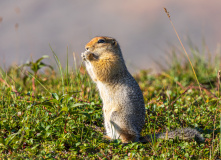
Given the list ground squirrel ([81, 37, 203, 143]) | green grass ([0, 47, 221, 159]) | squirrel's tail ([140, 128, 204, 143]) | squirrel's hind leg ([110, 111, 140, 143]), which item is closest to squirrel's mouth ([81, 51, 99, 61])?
ground squirrel ([81, 37, 203, 143])

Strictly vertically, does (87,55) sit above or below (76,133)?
above

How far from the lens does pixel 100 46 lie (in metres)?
4.88

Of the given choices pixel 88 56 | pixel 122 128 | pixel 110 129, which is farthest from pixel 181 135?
pixel 88 56

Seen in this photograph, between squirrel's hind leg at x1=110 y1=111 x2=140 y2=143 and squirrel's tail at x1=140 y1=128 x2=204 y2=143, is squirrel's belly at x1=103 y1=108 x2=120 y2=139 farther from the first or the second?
squirrel's tail at x1=140 y1=128 x2=204 y2=143

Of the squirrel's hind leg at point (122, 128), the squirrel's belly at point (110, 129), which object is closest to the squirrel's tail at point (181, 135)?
the squirrel's hind leg at point (122, 128)

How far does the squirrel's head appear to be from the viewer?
4863 mm

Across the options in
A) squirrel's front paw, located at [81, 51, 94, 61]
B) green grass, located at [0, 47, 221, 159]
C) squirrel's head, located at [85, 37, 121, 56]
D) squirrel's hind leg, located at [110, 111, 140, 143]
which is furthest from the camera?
squirrel's head, located at [85, 37, 121, 56]

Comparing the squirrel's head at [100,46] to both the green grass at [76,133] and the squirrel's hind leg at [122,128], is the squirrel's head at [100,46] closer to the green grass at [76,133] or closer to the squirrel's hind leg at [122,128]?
the green grass at [76,133]

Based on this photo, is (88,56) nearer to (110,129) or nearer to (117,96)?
(117,96)

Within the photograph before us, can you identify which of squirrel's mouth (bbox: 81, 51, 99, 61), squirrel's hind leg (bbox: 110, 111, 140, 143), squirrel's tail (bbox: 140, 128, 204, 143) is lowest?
squirrel's tail (bbox: 140, 128, 204, 143)

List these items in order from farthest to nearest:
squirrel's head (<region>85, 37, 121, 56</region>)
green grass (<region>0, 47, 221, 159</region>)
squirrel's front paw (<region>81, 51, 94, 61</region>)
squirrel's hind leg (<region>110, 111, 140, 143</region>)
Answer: squirrel's head (<region>85, 37, 121, 56</region>), squirrel's front paw (<region>81, 51, 94, 61</region>), squirrel's hind leg (<region>110, 111, 140, 143</region>), green grass (<region>0, 47, 221, 159</region>)

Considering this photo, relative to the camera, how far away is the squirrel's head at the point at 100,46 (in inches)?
191

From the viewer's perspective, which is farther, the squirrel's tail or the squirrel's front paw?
the squirrel's front paw

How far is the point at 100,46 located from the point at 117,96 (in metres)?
0.98
